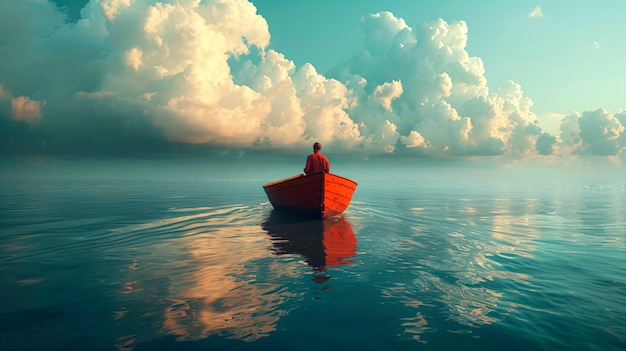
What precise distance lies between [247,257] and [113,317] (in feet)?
15.2

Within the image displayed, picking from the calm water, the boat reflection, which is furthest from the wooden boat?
the calm water

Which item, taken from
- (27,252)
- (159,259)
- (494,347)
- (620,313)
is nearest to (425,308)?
(494,347)

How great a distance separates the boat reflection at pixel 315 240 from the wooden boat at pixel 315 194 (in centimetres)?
73

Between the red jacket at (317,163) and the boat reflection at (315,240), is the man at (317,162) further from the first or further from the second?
the boat reflection at (315,240)

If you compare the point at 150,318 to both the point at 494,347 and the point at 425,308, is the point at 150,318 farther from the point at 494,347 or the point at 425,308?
the point at 494,347

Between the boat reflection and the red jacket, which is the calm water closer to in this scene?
the boat reflection

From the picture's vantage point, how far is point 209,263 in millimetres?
9031

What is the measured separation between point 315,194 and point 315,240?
15.3ft

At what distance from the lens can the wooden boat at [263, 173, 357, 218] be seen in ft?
54.6

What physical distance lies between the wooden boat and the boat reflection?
73 cm

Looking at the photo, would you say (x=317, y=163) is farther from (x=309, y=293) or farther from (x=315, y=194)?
(x=309, y=293)

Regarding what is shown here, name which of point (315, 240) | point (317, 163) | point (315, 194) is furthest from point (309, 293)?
point (317, 163)

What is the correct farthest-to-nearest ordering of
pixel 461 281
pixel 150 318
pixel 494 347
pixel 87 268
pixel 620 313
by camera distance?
1. pixel 87 268
2. pixel 461 281
3. pixel 620 313
4. pixel 150 318
5. pixel 494 347

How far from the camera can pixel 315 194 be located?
55.6ft
